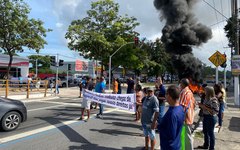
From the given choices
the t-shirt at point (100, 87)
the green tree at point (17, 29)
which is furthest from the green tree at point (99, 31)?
the t-shirt at point (100, 87)

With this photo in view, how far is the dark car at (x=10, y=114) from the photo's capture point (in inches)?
295

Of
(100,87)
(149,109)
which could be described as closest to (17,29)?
(100,87)

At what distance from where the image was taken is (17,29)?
71.6ft

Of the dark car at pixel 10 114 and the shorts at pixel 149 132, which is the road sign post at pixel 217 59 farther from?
the dark car at pixel 10 114

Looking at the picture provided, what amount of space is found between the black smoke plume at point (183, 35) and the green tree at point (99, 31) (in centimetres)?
2043

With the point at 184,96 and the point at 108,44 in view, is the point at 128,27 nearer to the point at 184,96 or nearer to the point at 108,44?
the point at 108,44

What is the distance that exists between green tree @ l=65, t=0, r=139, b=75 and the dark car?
85.5 ft

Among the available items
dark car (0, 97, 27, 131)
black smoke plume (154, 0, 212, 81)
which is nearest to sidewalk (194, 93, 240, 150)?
black smoke plume (154, 0, 212, 81)

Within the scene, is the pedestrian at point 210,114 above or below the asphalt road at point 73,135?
above

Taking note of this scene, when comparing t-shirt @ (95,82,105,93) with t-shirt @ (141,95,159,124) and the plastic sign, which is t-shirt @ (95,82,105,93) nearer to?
t-shirt @ (141,95,159,124)

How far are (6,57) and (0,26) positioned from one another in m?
13.9

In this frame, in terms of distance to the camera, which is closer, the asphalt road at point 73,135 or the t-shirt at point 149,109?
the t-shirt at point 149,109

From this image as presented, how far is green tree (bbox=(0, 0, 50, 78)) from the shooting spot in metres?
21.3

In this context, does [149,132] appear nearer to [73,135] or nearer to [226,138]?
[73,135]
